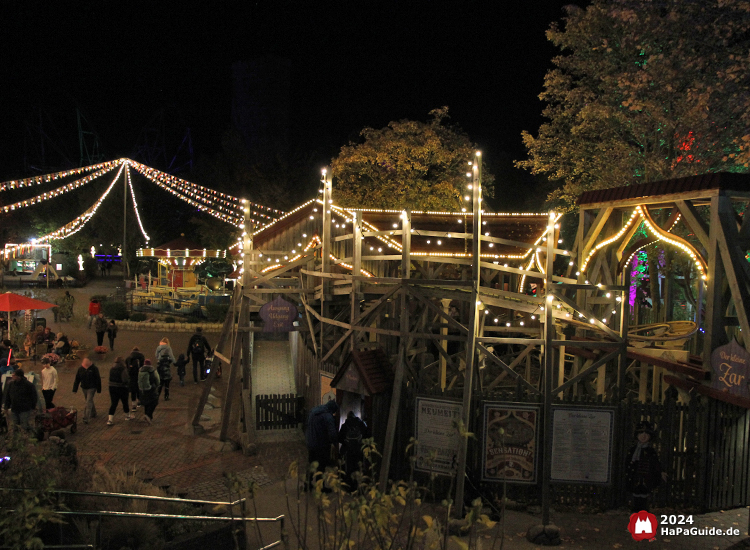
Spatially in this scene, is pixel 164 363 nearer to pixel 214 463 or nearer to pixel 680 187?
pixel 214 463

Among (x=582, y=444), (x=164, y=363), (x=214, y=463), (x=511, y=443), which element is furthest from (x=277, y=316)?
(x=582, y=444)

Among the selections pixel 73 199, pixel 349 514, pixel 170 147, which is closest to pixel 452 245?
pixel 349 514

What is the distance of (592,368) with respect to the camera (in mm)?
7352

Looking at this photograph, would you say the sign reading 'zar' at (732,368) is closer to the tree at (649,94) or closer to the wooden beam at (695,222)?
the wooden beam at (695,222)

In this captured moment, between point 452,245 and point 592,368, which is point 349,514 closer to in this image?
point 592,368

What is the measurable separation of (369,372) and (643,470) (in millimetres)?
3722

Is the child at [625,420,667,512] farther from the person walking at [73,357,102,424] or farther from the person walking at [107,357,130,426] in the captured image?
the person walking at [73,357,102,424]

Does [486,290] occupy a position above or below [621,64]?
below

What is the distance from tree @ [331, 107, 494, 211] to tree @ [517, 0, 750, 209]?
4.23 meters

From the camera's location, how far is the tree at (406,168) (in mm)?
20109

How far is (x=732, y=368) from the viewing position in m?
6.98

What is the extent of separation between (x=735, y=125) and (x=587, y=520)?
9.87 m

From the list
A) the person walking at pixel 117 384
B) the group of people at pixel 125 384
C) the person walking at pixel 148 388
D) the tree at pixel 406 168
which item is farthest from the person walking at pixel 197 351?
the tree at pixel 406 168

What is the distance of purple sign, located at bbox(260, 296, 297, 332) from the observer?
1037cm
